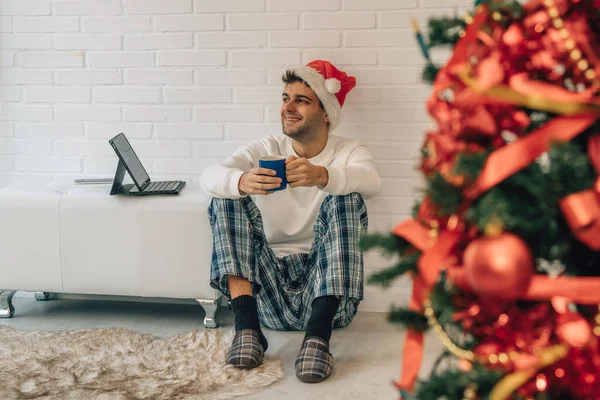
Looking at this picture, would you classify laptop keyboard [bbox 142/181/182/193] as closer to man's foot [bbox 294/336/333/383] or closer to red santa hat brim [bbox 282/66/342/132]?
red santa hat brim [bbox 282/66/342/132]

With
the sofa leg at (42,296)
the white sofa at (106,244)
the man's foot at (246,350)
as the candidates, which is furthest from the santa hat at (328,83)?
the sofa leg at (42,296)

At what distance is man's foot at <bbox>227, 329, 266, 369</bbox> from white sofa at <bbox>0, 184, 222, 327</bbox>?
373mm

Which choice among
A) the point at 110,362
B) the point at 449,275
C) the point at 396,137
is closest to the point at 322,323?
the point at 110,362

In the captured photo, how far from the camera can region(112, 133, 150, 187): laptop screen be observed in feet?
9.50

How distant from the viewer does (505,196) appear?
3.13 ft

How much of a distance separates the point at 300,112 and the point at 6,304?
1.36 metres

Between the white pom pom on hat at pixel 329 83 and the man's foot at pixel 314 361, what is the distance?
2.76 feet

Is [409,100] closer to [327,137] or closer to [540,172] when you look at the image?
[327,137]

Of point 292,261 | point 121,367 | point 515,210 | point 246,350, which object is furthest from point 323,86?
point 515,210

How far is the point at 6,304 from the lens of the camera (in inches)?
120

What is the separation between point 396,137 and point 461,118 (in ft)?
6.76

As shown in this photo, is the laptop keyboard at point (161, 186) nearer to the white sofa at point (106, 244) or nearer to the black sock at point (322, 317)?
the white sofa at point (106, 244)

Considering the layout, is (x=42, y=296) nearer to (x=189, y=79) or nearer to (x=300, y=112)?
(x=189, y=79)

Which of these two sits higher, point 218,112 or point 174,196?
point 218,112
